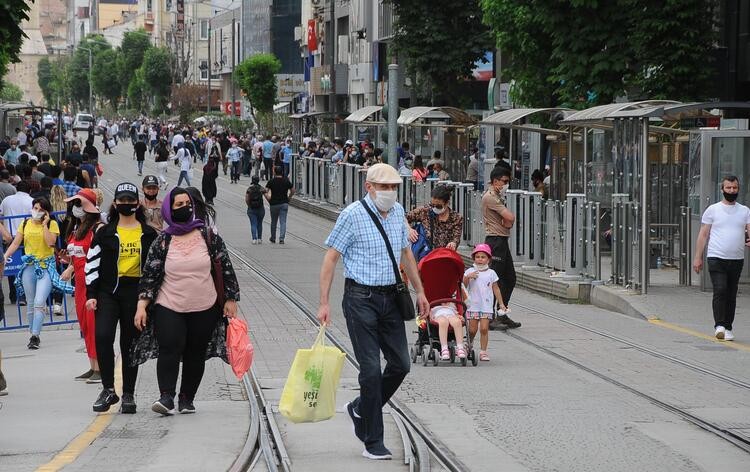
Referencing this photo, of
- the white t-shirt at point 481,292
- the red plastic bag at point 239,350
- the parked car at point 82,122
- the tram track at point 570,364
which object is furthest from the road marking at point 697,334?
the parked car at point 82,122

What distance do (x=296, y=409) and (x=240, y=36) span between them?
320ft

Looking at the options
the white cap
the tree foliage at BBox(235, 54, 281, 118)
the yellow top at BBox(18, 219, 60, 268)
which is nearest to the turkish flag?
the tree foliage at BBox(235, 54, 281, 118)

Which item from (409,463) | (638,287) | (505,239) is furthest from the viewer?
(638,287)

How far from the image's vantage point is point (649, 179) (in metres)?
20.0

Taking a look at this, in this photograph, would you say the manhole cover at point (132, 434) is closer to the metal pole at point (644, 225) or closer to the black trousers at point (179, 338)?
the black trousers at point (179, 338)

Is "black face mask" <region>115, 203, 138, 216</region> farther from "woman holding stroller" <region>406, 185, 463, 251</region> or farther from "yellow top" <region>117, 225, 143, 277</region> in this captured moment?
"woman holding stroller" <region>406, 185, 463, 251</region>

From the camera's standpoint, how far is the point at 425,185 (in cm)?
2842

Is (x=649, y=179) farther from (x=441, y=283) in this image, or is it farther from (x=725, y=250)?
(x=441, y=283)

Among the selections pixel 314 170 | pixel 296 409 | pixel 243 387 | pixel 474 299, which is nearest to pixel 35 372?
pixel 243 387

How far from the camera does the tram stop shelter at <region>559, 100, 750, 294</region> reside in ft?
61.4

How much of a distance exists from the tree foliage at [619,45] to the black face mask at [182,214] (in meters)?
18.0

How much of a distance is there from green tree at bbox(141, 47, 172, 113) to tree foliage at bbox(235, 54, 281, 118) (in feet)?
119

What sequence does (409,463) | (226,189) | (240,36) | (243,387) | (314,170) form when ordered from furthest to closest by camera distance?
(240,36) < (226,189) < (314,170) < (243,387) < (409,463)

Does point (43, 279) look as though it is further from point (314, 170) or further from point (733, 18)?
point (314, 170)
